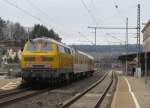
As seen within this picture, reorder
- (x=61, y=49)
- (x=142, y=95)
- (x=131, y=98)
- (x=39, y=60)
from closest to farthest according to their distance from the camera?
(x=131, y=98), (x=142, y=95), (x=39, y=60), (x=61, y=49)

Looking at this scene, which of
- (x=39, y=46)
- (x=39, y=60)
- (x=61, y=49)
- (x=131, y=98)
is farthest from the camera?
(x=61, y=49)

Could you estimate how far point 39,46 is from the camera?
32344 mm

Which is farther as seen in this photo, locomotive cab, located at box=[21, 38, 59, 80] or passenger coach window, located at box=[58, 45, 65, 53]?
passenger coach window, located at box=[58, 45, 65, 53]

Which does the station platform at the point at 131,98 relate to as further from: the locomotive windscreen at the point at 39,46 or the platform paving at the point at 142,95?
the locomotive windscreen at the point at 39,46

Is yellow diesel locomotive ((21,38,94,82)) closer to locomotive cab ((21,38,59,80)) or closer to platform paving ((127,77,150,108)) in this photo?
locomotive cab ((21,38,59,80))

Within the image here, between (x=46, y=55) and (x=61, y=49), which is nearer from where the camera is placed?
(x=46, y=55)

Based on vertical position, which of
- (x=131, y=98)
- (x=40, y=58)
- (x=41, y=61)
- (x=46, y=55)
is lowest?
(x=131, y=98)

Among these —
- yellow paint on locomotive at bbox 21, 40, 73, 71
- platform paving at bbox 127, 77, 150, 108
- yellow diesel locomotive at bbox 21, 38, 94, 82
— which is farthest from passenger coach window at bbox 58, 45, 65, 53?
platform paving at bbox 127, 77, 150, 108

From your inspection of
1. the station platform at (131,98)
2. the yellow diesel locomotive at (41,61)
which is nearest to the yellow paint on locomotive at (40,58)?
the yellow diesel locomotive at (41,61)

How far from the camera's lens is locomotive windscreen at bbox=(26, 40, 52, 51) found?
32.2m

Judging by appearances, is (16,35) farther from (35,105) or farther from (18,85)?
(35,105)

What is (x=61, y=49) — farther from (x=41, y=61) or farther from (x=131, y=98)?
(x=131, y=98)

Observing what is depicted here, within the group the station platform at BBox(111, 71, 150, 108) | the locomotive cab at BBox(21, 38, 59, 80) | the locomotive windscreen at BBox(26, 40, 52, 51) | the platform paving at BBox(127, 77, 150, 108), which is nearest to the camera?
the station platform at BBox(111, 71, 150, 108)

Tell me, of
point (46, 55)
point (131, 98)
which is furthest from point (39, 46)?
point (131, 98)
